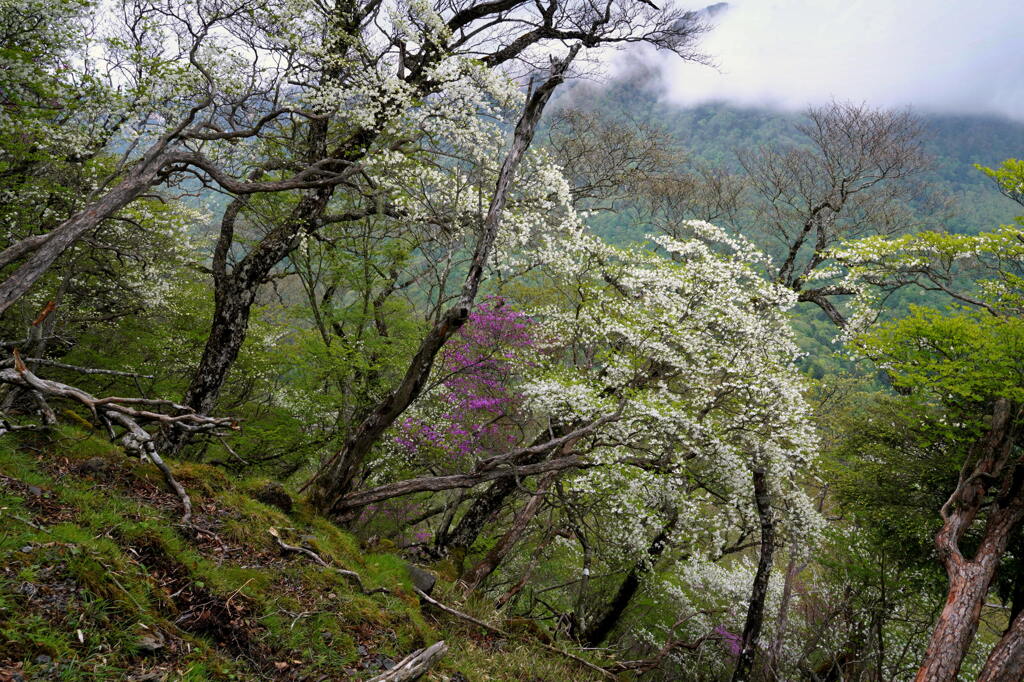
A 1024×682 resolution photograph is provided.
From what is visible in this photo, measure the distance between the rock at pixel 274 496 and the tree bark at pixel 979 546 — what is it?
930 centimetres

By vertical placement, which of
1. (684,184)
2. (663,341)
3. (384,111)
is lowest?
(663,341)

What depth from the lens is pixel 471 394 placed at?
41.9ft

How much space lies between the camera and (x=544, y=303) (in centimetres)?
1659

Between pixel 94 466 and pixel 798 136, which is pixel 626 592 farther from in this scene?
pixel 798 136

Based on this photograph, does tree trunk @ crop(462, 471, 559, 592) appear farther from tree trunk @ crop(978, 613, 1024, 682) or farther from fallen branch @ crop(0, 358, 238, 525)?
tree trunk @ crop(978, 613, 1024, 682)

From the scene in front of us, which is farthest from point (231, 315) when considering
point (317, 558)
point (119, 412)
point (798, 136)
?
point (798, 136)

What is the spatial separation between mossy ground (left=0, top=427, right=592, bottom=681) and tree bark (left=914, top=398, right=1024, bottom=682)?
5.94m

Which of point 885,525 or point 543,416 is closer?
point 885,525

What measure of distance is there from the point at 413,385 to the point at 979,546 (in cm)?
934

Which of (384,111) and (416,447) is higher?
(384,111)

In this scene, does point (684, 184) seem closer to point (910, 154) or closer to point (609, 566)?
point (910, 154)

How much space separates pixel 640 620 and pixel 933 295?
139 feet

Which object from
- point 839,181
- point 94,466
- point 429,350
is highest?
point 839,181

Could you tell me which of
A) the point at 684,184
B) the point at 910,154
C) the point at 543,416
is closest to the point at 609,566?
the point at 543,416
